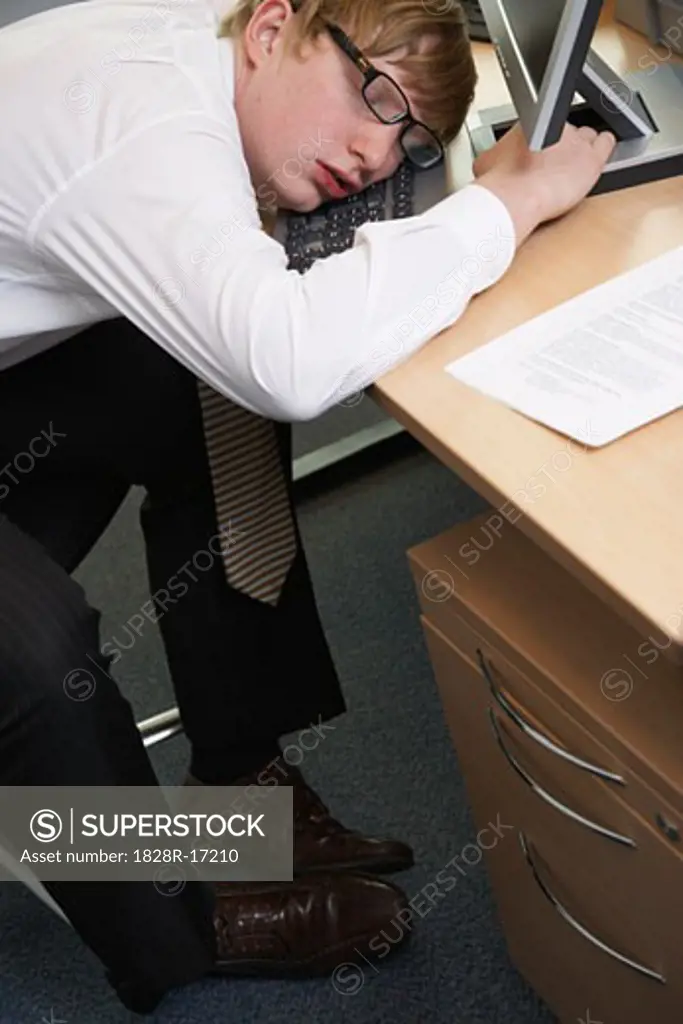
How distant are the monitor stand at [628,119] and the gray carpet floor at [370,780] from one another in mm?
759

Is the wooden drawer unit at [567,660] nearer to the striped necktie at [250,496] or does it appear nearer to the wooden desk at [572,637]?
the wooden desk at [572,637]

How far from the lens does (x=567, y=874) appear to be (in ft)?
3.20

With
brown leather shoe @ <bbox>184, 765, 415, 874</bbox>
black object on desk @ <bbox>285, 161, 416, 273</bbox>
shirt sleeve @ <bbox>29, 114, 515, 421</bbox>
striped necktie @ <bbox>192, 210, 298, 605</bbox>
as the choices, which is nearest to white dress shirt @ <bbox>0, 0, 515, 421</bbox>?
shirt sleeve @ <bbox>29, 114, 515, 421</bbox>

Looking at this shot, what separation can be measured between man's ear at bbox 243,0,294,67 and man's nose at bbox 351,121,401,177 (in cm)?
11

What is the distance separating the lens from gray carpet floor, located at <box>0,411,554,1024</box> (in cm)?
130

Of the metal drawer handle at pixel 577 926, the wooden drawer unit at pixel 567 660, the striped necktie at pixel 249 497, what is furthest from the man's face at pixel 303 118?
the metal drawer handle at pixel 577 926

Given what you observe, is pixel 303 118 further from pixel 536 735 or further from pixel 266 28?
Answer: pixel 536 735

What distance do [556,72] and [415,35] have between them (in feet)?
0.64

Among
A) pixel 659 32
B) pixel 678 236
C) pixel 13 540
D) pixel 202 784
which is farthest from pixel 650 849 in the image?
pixel 659 32

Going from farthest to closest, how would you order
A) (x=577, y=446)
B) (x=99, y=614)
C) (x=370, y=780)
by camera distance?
(x=370, y=780), (x=99, y=614), (x=577, y=446)

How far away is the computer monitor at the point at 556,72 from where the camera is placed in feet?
2.89

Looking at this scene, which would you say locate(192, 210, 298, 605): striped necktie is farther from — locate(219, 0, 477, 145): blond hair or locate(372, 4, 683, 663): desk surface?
locate(372, 4, 683, 663): desk surface

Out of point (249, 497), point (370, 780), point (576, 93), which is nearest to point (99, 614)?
point (249, 497)

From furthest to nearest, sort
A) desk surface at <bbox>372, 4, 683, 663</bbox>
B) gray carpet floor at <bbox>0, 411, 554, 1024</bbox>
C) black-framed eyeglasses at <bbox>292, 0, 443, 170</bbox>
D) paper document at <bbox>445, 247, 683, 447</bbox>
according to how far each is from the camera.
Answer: gray carpet floor at <bbox>0, 411, 554, 1024</bbox>
black-framed eyeglasses at <bbox>292, 0, 443, 170</bbox>
paper document at <bbox>445, 247, 683, 447</bbox>
desk surface at <bbox>372, 4, 683, 663</bbox>
